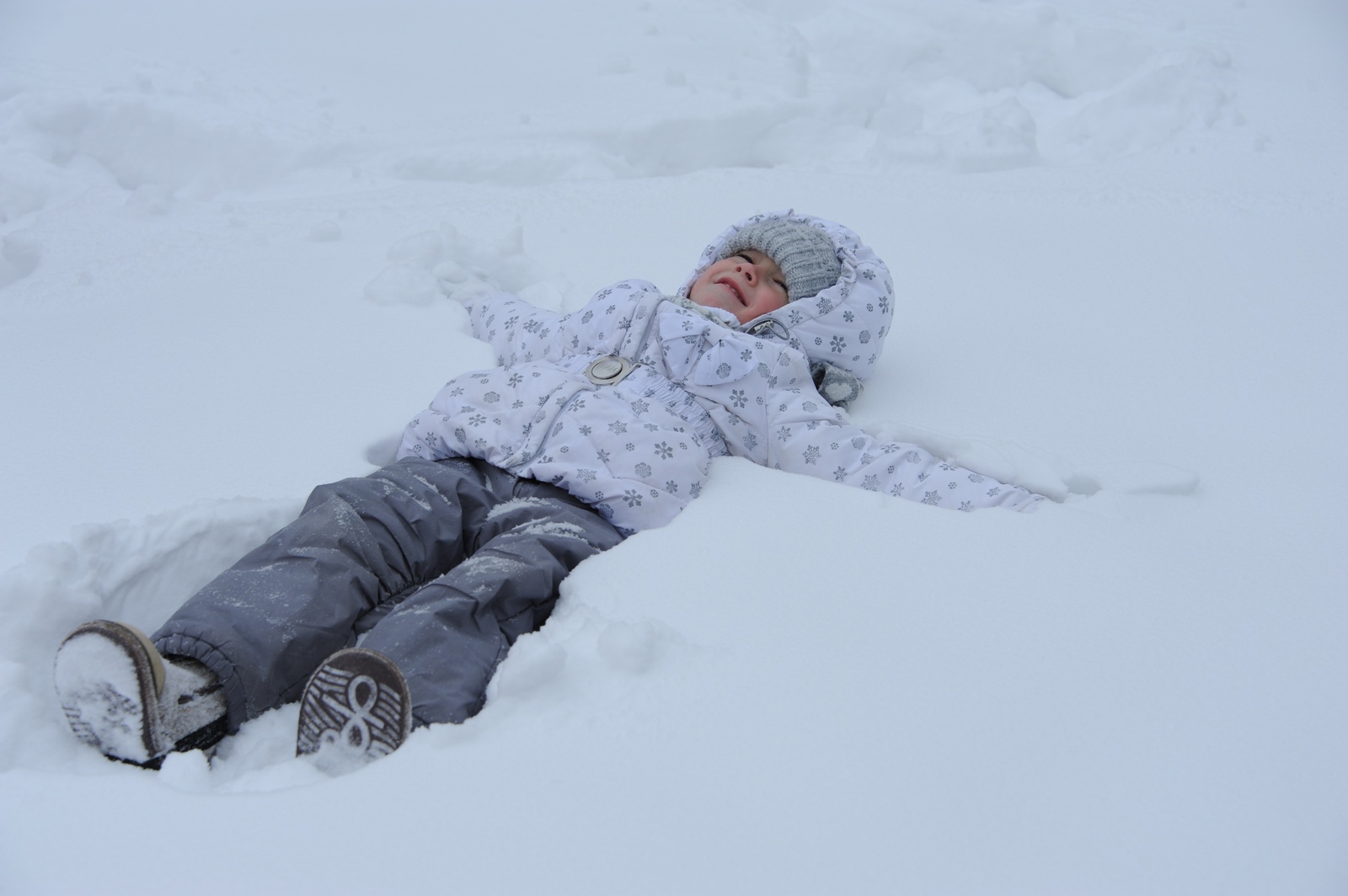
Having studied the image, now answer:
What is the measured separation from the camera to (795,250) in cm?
204

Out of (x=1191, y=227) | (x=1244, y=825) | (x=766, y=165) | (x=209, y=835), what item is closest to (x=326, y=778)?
(x=209, y=835)

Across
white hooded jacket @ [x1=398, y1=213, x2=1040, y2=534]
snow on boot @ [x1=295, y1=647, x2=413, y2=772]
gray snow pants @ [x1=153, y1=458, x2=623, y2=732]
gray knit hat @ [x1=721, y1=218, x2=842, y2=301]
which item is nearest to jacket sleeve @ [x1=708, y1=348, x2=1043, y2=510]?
white hooded jacket @ [x1=398, y1=213, x2=1040, y2=534]

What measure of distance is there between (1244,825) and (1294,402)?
1240 millimetres

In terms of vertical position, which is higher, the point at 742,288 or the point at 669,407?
the point at 742,288

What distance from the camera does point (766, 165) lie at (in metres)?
3.33

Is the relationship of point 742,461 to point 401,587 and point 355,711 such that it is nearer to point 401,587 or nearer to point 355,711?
point 401,587

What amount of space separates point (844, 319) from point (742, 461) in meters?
0.47

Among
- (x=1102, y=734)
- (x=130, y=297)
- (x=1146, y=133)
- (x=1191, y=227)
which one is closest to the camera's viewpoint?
(x=1102, y=734)

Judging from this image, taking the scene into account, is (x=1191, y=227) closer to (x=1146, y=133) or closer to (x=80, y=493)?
(x=1146, y=133)

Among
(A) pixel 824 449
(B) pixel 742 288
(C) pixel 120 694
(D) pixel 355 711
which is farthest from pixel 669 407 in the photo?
(C) pixel 120 694

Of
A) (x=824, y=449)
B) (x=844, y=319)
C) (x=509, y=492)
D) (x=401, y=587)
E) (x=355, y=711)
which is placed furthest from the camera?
(x=844, y=319)

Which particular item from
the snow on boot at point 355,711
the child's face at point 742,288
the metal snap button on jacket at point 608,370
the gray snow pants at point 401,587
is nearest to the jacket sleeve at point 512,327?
the metal snap button on jacket at point 608,370

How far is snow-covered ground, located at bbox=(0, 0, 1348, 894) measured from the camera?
88 cm

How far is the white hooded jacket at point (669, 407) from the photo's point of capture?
1.55 meters
